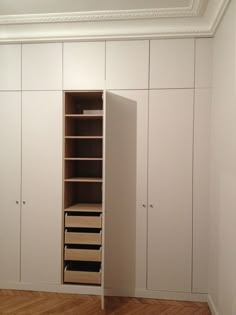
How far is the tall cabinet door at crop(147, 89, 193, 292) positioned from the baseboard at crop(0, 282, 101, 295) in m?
0.68

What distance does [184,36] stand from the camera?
2.81m

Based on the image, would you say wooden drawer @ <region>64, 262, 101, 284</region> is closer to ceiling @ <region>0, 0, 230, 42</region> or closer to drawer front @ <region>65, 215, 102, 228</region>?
drawer front @ <region>65, 215, 102, 228</region>

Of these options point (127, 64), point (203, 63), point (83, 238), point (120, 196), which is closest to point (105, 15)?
point (127, 64)

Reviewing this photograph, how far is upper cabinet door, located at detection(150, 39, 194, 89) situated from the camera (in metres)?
2.84

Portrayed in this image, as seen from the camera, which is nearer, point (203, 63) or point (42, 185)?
point (203, 63)

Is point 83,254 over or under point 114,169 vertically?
under

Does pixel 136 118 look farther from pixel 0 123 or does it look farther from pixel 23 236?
pixel 23 236

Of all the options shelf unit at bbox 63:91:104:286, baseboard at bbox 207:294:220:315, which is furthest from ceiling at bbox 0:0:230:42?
baseboard at bbox 207:294:220:315

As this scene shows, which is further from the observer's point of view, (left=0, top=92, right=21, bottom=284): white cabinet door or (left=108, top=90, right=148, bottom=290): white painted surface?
(left=0, top=92, right=21, bottom=284): white cabinet door

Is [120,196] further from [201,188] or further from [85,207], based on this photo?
[201,188]

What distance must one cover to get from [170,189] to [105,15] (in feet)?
6.22

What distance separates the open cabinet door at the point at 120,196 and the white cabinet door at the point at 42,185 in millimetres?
551

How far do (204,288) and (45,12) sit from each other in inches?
129

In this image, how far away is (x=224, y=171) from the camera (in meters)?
2.29
